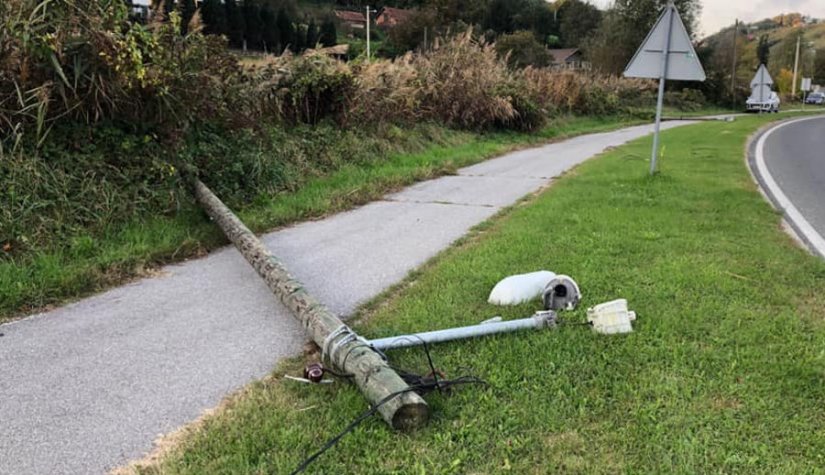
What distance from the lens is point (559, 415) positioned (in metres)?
2.89

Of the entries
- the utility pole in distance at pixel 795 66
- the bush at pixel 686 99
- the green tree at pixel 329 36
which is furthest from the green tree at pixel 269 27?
the utility pole in distance at pixel 795 66

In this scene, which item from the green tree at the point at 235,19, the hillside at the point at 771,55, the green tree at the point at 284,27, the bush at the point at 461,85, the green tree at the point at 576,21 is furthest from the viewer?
the green tree at the point at 576,21

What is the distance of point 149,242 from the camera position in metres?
5.87

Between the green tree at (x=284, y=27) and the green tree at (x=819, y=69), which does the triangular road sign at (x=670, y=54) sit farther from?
the green tree at (x=819, y=69)

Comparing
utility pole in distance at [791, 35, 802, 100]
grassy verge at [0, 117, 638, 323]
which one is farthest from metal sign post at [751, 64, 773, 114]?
utility pole in distance at [791, 35, 802, 100]

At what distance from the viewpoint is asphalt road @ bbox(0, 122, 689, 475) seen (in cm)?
287

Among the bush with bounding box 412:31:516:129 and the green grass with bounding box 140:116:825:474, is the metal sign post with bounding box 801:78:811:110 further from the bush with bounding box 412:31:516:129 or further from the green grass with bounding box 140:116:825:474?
the green grass with bounding box 140:116:825:474

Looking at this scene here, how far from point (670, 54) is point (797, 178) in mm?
4107

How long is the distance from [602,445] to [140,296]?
376 cm

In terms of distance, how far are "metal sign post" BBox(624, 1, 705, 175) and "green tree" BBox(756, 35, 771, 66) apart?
76160mm

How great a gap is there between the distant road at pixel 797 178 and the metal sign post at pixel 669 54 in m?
2.34

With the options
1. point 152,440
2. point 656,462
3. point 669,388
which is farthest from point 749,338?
point 152,440

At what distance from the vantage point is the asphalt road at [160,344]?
2.87 metres

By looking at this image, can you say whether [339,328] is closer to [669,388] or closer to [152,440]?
[152,440]
